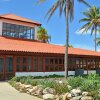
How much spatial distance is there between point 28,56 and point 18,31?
25.7ft

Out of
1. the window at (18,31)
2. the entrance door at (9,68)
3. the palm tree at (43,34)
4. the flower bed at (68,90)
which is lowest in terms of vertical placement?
the flower bed at (68,90)

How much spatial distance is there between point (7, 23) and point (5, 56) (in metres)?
9.19

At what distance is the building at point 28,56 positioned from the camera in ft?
96.5

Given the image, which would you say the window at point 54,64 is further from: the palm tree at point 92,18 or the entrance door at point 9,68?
the palm tree at point 92,18

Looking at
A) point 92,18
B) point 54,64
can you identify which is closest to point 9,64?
point 54,64

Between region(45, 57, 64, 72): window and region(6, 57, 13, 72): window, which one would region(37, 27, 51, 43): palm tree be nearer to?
region(45, 57, 64, 72): window

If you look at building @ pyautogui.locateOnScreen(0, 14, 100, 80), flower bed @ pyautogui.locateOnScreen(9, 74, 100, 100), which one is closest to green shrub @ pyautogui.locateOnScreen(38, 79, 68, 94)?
flower bed @ pyautogui.locateOnScreen(9, 74, 100, 100)

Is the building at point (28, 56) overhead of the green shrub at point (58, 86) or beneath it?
overhead

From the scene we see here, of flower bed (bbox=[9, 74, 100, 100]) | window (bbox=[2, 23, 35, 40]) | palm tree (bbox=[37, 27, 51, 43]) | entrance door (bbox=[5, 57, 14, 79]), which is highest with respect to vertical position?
palm tree (bbox=[37, 27, 51, 43])

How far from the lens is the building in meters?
29.4

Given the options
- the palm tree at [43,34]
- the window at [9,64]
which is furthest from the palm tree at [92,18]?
the window at [9,64]

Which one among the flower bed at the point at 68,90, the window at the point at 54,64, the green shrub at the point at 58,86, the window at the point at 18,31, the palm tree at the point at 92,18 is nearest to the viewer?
the flower bed at the point at 68,90

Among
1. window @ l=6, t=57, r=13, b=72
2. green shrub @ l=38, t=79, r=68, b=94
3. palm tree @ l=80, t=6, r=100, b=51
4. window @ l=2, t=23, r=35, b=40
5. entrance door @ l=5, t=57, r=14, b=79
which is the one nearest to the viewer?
green shrub @ l=38, t=79, r=68, b=94

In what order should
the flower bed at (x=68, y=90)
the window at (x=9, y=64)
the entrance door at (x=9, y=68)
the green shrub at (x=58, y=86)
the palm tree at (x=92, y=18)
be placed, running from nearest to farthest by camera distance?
the flower bed at (x=68, y=90) < the green shrub at (x=58, y=86) < the entrance door at (x=9, y=68) < the window at (x=9, y=64) < the palm tree at (x=92, y=18)
